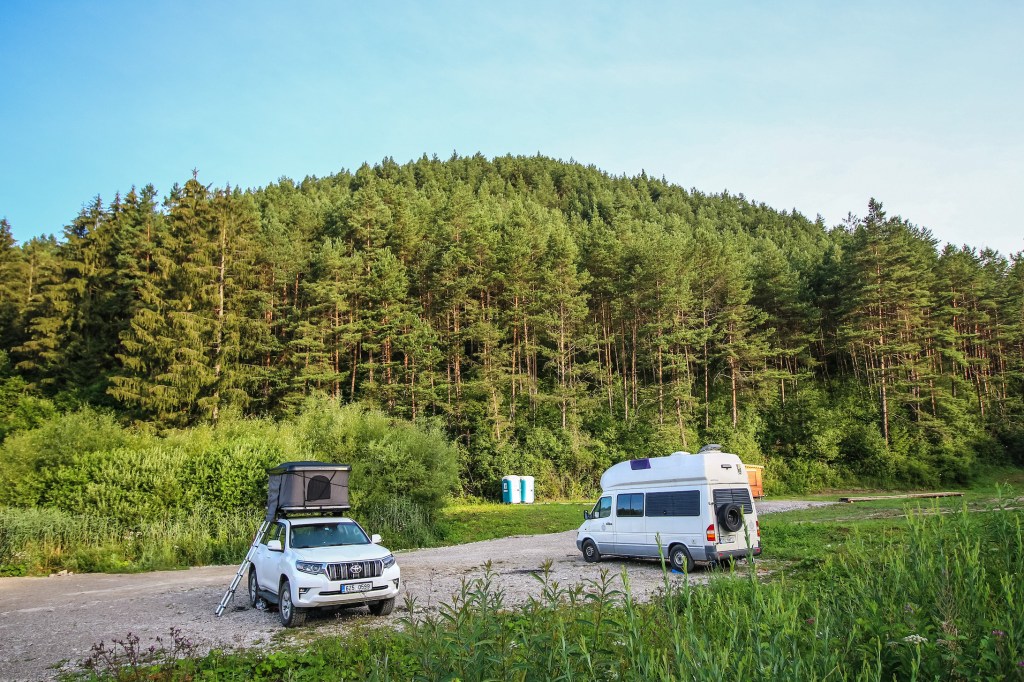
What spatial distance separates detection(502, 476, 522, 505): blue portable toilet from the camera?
37.3 m

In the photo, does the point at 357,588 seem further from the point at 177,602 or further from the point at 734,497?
the point at 734,497

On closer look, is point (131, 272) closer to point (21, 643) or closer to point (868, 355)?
point (21, 643)

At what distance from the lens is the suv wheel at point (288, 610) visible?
9.66 meters

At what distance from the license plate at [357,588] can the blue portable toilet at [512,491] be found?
27969 mm

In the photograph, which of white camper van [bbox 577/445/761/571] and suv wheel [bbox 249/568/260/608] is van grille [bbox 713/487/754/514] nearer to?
white camper van [bbox 577/445/761/571]

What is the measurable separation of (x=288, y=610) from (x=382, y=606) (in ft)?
5.18

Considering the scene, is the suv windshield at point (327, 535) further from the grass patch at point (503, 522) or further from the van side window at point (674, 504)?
the grass patch at point (503, 522)

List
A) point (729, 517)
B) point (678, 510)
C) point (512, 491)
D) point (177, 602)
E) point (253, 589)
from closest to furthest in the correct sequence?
point (253, 589)
point (177, 602)
point (729, 517)
point (678, 510)
point (512, 491)

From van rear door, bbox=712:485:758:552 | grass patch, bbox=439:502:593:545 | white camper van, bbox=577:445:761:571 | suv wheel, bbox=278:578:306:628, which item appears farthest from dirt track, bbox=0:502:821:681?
grass patch, bbox=439:502:593:545

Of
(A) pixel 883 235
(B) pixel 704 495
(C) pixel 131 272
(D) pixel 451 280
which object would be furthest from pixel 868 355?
(C) pixel 131 272

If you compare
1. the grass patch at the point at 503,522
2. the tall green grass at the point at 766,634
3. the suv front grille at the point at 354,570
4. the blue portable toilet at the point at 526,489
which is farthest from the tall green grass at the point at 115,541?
the blue portable toilet at the point at 526,489

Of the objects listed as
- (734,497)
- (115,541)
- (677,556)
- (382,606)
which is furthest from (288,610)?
(115,541)

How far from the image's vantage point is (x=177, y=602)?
12109mm

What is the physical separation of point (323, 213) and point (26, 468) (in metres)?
39.8
